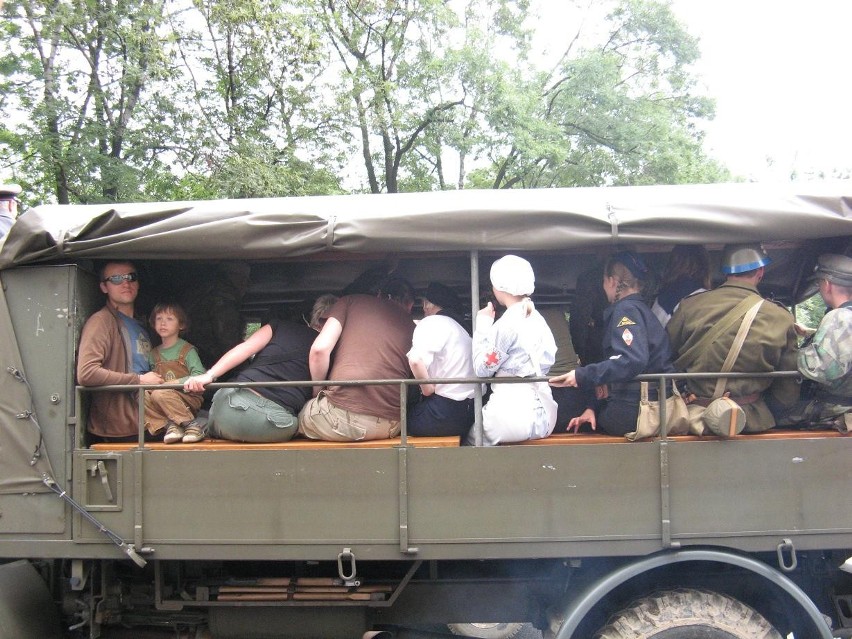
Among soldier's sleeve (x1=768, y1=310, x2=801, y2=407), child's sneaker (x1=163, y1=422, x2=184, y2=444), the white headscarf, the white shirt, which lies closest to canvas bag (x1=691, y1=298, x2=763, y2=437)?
soldier's sleeve (x1=768, y1=310, x2=801, y2=407)

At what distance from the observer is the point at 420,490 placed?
3.70 m

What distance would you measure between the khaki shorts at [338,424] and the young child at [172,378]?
0.59 meters

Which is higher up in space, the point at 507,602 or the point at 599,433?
the point at 599,433

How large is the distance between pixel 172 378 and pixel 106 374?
2.15ft

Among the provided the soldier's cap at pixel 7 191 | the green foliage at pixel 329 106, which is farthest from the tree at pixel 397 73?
the soldier's cap at pixel 7 191

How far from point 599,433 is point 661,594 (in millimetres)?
893

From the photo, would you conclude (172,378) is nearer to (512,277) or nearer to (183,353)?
(183,353)

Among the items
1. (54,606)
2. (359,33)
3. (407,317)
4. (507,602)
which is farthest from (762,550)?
(359,33)

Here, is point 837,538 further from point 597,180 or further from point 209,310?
point 597,180

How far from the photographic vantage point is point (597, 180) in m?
17.4

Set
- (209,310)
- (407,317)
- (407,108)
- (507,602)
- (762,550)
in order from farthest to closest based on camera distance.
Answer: (407,108) → (209,310) → (407,317) → (507,602) → (762,550)

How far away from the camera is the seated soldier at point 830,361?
3697 mm

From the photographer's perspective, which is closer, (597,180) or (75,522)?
(75,522)

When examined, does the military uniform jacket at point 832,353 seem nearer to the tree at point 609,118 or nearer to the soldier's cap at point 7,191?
the soldier's cap at point 7,191
